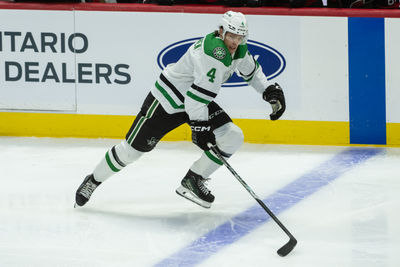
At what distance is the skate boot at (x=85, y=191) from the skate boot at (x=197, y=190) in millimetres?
506

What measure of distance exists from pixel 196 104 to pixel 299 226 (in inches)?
33.3

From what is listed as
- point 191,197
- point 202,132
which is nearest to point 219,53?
point 202,132

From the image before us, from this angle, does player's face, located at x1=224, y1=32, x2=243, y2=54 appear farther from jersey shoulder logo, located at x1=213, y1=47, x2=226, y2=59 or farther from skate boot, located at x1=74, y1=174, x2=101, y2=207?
skate boot, located at x1=74, y1=174, x2=101, y2=207

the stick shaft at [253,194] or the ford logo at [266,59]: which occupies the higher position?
the ford logo at [266,59]

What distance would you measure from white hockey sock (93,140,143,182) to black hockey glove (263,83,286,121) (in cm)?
75

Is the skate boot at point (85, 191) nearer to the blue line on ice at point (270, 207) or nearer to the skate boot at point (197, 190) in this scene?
the skate boot at point (197, 190)

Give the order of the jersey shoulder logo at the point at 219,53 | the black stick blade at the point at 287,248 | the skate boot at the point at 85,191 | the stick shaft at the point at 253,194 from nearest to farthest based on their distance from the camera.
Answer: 1. the black stick blade at the point at 287,248
2. the stick shaft at the point at 253,194
3. the jersey shoulder logo at the point at 219,53
4. the skate boot at the point at 85,191

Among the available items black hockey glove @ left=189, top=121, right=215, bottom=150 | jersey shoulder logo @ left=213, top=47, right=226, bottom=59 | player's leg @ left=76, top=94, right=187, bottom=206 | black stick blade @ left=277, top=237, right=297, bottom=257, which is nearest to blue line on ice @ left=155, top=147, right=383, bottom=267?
black stick blade @ left=277, top=237, right=297, bottom=257

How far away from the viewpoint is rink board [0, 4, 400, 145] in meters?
6.36

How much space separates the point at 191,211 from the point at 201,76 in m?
0.88

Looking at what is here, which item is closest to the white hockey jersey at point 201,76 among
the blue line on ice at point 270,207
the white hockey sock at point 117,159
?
the white hockey sock at point 117,159

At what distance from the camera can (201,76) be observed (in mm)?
4344

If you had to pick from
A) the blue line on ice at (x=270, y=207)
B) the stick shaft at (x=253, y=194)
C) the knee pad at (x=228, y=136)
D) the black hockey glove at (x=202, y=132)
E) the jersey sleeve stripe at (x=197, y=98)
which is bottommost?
the blue line on ice at (x=270, y=207)

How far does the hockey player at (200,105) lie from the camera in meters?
4.34
